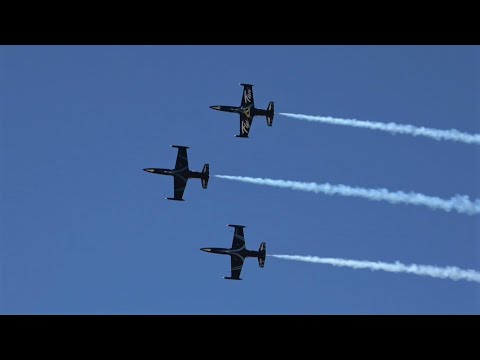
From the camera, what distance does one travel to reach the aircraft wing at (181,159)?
10875 centimetres

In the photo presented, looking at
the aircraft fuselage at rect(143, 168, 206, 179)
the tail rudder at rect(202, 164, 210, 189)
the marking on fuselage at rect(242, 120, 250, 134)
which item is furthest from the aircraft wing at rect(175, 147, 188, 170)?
the marking on fuselage at rect(242, 120, 250, 134)

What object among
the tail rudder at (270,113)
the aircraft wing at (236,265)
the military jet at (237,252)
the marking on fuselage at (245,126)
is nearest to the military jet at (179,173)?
the marking on fuselage at (245,126)

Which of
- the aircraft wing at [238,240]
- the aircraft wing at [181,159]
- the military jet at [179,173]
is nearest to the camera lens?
the military jet at [179,173]

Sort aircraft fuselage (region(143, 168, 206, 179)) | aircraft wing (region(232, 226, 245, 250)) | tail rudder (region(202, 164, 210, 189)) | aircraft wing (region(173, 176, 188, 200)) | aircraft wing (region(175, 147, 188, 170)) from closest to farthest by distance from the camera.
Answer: tail rudder (region(202, 164, 210, 189)) < aircraft fuselage (region(143, 168, 206, 179)) < aircraft wing (region(173, 176, 188, 200)) < aircraft wing (region(175, 147, 188, 170)) < aircraft wing (region(232, 226, 245, 250))

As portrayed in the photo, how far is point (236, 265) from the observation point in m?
108

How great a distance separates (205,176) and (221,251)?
32.1 feet

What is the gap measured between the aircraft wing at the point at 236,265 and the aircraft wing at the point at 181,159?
11.6 meters

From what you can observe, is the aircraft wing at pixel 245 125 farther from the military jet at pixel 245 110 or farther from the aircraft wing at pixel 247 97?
the aircraft wing at pixel 247 97

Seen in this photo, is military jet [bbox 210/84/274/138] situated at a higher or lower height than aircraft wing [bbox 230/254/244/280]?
higher

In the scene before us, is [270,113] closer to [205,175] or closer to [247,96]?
[247,96]

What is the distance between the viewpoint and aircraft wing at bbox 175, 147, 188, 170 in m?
109

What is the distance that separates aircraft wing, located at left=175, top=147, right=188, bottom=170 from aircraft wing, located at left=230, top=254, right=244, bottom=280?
1159 cm

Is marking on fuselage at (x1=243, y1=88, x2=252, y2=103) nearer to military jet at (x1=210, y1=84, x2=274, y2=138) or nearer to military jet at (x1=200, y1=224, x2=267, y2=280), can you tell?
military jet at (x1=210, y1=84, x2=274, y2=138)
